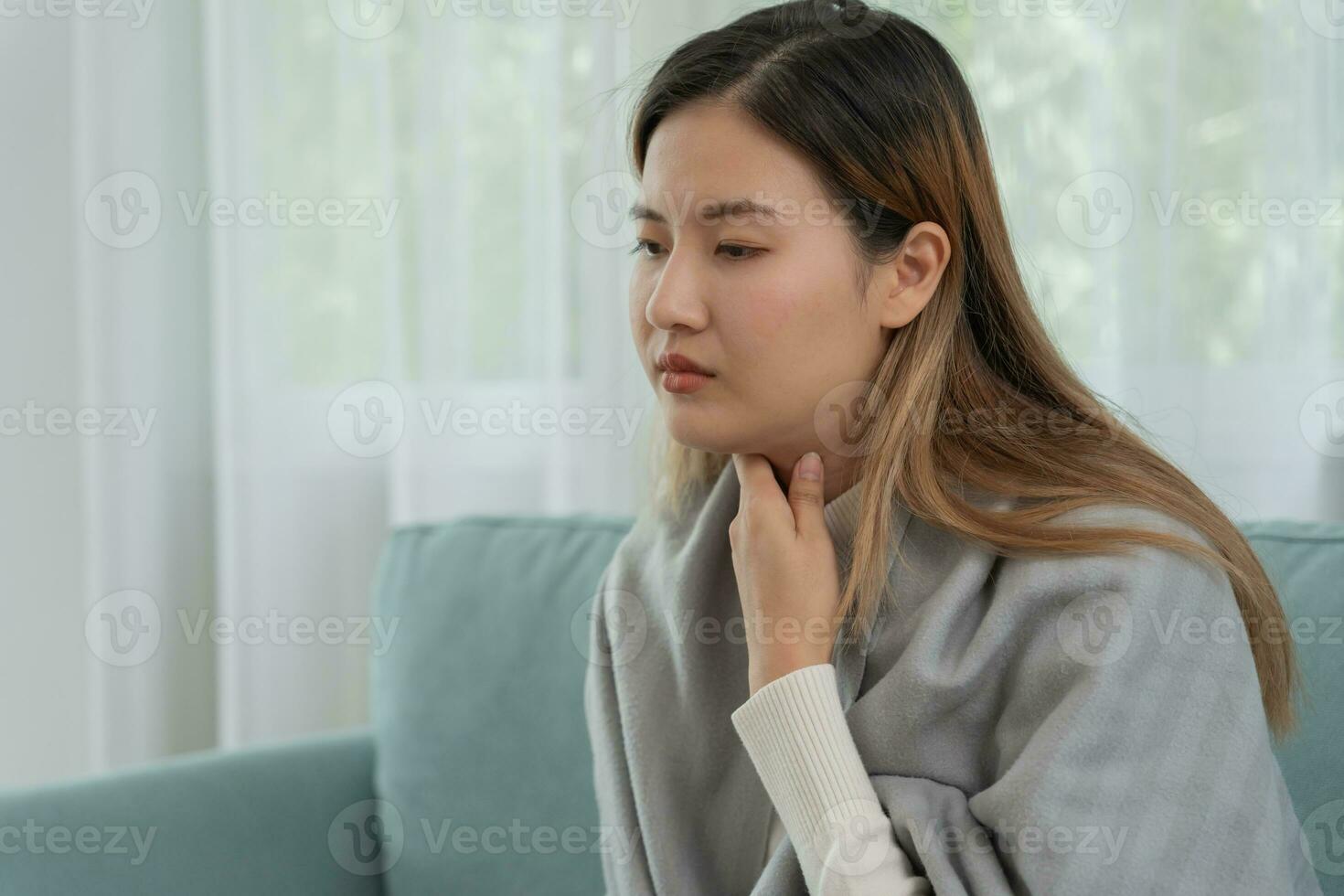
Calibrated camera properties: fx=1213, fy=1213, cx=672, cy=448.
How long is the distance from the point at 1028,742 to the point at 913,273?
Answer: 1.37 ft

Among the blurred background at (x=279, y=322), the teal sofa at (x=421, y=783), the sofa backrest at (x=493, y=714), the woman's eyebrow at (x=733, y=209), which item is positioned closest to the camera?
the woman's eyebrow at (x=733, y=209)

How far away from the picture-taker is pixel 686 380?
1075mm

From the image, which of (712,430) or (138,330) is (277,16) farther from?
(712,430)

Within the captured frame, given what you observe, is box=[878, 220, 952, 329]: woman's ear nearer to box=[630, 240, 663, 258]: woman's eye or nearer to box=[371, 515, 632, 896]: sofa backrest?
box=[630, 240, 663, 258]: woman's eye

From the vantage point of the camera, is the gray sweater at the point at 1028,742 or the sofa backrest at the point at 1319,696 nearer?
the gray sweater at the point at 1028,742

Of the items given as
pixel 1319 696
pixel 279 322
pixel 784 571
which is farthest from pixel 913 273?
pixel 279 322

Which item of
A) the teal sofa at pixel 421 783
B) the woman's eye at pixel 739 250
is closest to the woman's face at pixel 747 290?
the woman's eye at pixel 739 250

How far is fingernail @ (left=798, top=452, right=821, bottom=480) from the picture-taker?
112cm

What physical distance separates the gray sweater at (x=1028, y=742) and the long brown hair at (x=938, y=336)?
0.04m

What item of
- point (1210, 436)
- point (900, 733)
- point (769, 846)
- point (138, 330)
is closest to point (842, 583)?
point (900, 733)

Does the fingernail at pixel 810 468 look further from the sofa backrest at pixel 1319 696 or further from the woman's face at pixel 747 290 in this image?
the sofa backrest at pixel 1319 696

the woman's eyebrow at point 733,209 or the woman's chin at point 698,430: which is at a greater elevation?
the woman's eyebrow at point 733,209

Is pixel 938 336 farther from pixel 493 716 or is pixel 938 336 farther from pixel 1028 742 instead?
pixel 493 716

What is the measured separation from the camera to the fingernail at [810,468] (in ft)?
3.68
